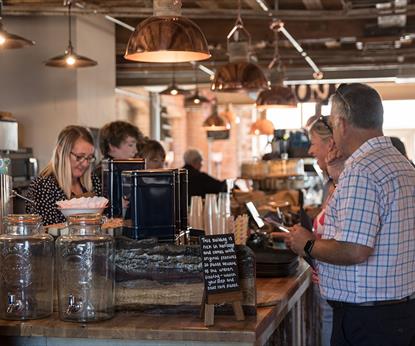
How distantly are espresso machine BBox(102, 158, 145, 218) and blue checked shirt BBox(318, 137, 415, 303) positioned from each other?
1145mm

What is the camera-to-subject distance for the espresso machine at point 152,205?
10.6 ft

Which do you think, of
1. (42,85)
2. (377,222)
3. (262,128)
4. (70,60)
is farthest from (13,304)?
(262,128)

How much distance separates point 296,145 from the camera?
10.5 m

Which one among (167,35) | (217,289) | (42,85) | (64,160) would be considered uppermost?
(42,85)

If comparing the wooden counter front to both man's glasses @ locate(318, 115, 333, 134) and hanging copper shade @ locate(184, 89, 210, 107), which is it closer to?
man's glasses @ locate(318, 115, 333, 134)

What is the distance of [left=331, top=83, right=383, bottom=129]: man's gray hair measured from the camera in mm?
3211

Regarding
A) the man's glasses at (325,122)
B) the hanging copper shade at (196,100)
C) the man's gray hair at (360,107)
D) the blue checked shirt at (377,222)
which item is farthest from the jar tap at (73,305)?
the hanging copper shade at (196,100)

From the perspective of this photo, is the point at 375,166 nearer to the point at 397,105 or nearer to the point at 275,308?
the point at 275,308

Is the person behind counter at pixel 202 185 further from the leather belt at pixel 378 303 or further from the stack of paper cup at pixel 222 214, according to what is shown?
the leather belt at pixel 378 303

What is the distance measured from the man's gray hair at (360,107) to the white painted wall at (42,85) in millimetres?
5674

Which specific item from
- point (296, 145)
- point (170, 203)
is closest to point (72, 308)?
point (170, 203)

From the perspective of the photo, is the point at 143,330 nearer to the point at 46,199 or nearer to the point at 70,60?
the point at 46,199

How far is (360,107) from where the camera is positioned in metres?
3.21

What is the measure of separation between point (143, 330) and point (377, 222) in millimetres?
1006
